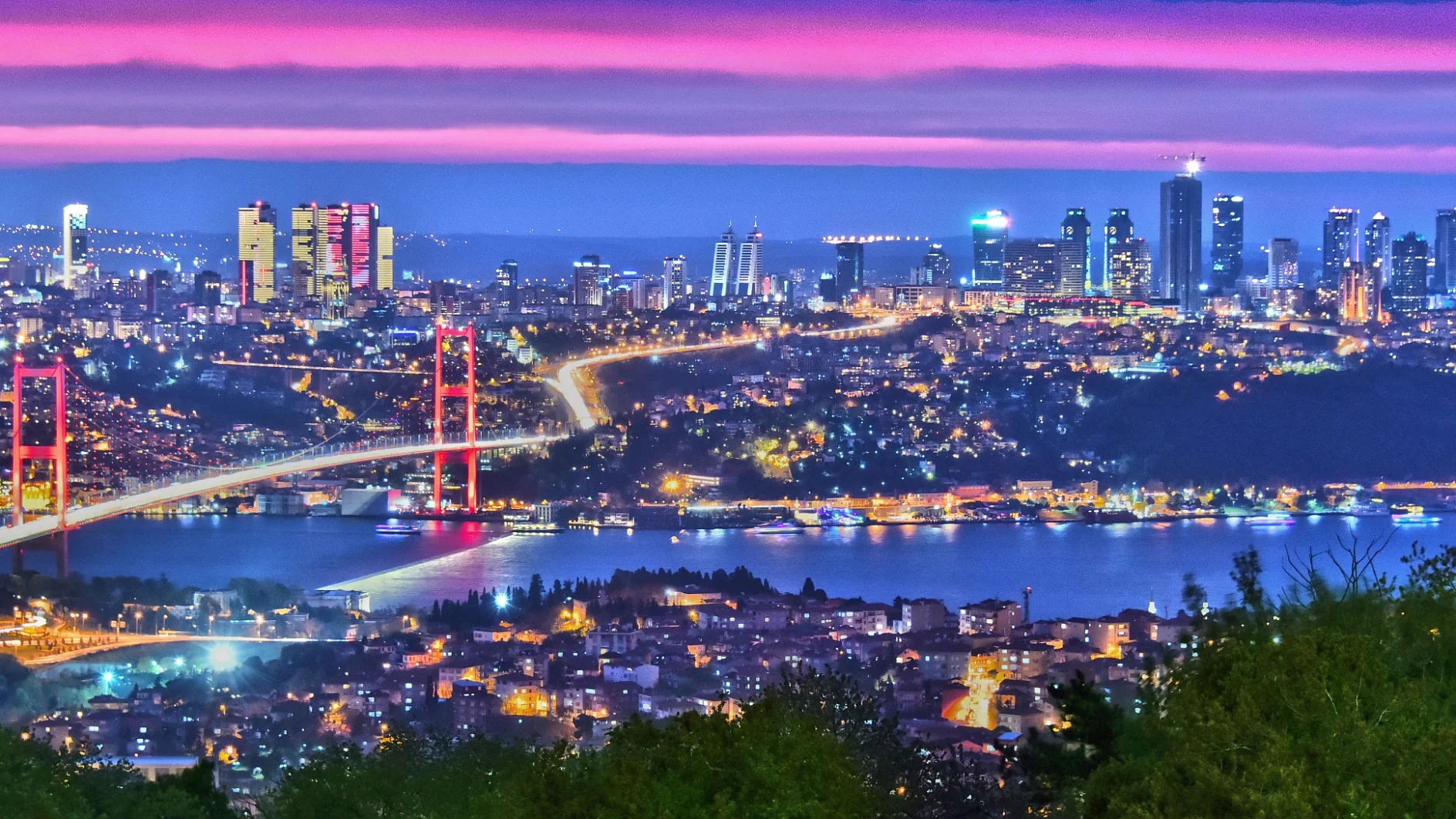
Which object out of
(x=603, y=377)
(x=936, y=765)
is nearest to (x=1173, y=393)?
(x=603, y=377)

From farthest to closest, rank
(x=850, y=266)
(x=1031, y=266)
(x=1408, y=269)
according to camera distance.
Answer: (x=1031, y=266) → (x=850, y=266) → (x=1408, y=269)

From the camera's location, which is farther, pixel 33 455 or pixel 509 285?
pixel 509 285

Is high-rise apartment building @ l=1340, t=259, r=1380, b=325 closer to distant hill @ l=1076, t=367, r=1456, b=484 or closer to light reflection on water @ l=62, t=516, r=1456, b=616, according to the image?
distant hill @ l=1076, t=367, r=1456, b=484

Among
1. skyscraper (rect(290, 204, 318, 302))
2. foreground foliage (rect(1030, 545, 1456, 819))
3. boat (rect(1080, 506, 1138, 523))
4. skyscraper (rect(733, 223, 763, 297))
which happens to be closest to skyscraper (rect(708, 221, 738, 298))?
skyscraper (rect(733, 223, 763, 297))

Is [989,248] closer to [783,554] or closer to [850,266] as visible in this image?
[850,266]

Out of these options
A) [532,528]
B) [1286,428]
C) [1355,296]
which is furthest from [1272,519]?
[1355,296]

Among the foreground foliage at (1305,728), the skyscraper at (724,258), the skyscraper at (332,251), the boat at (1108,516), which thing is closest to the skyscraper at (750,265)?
the skyscraper at (724,258)
